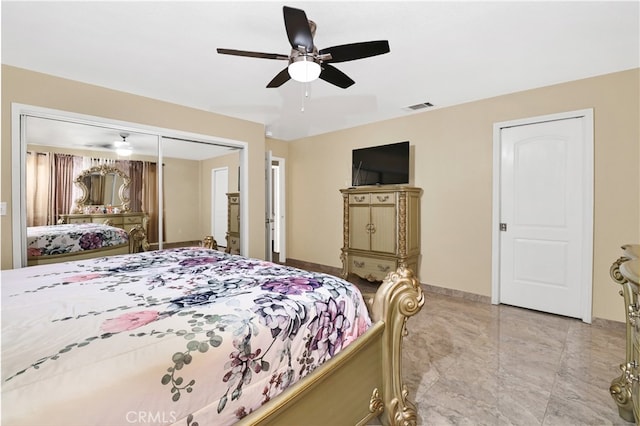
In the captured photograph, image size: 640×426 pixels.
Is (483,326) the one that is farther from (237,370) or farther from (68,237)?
(68,237)

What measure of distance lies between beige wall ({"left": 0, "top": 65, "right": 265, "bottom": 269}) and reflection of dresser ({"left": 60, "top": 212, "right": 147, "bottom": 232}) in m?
0.44

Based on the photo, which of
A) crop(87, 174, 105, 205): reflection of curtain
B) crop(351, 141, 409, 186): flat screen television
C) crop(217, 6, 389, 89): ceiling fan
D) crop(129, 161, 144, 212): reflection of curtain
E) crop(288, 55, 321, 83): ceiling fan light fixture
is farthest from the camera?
crop(351, 141, 409, 186): flat screen television

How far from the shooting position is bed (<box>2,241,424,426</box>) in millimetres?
735

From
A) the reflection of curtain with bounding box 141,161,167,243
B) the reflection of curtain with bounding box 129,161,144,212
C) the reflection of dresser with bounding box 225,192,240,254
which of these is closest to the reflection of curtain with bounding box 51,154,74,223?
the reflection of curtain with bounding box 129,161,144,212

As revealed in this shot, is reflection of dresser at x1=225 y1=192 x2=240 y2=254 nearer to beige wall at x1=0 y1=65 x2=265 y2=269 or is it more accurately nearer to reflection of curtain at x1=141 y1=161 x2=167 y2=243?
beige wall at x1=0 y1=65 x2=265 y2=269

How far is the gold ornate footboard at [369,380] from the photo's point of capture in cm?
116

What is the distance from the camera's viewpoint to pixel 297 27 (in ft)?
5.52

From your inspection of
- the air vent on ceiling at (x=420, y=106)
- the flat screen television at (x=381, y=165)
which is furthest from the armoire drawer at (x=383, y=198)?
the air vent on ceiling at (x=420, y=106)

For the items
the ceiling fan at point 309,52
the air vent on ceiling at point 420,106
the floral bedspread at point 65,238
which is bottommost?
the floral bedspread at point 65,238

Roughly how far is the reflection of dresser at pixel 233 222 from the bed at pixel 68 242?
1370 mm

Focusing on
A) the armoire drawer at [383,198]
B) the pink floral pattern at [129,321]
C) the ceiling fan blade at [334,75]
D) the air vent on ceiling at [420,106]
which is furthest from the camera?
the armoire drawer at [383,198]

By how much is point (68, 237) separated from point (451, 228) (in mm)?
4281

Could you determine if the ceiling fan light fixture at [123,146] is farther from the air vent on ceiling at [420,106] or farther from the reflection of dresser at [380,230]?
the air vent on ceiling at [420,106]

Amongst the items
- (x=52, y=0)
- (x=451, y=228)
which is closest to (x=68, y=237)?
(x=52, y=0)
